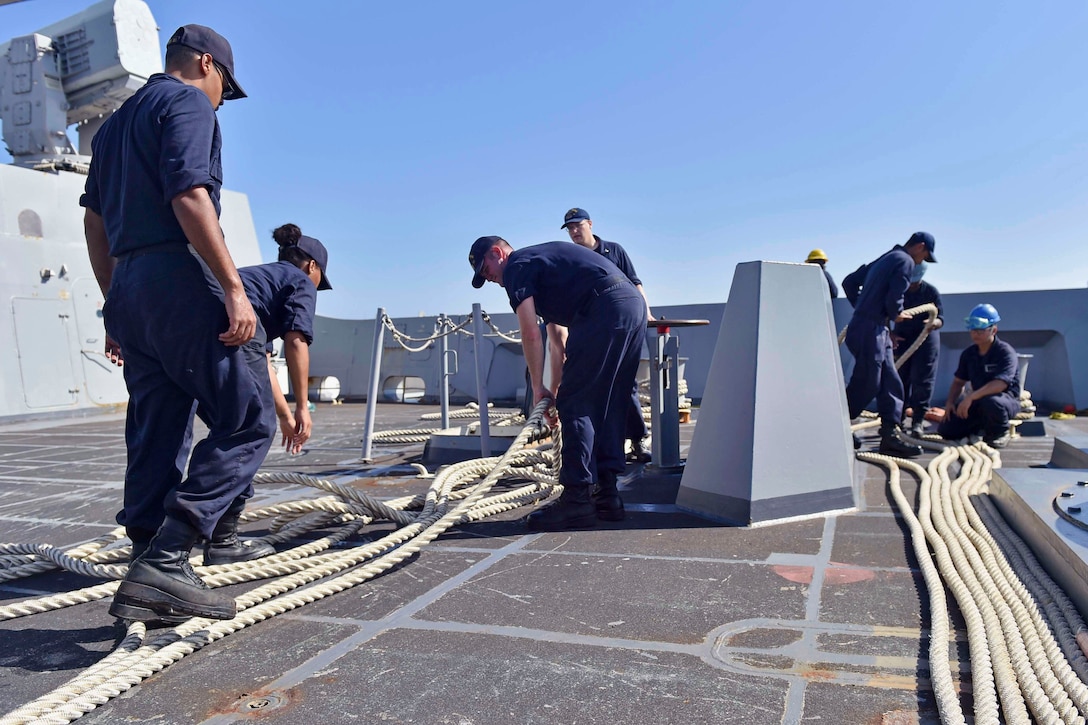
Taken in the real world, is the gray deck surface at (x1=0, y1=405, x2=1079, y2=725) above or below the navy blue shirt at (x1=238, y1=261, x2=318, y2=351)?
below

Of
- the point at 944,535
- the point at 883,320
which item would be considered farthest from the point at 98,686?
the point at 883,320

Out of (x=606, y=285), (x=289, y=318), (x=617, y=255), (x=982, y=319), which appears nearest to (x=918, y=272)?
(x=982, y=319)

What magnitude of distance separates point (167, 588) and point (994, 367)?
566cm

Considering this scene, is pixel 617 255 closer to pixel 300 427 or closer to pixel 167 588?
pixel 300 427

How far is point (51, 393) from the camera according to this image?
1003cm

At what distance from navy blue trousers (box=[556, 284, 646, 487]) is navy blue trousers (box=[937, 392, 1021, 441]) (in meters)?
3.59

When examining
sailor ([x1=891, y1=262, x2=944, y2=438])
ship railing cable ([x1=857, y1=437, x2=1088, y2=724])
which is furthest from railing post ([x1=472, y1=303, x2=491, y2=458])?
sailor ([x1=891, y1=262, x2=944, y2=438])

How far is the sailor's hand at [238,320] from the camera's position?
194 centimetres

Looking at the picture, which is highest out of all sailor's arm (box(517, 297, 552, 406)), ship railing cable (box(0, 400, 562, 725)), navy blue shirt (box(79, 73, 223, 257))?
navy blue shirt (box(79, 73, 223, 257))

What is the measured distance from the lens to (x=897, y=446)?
498 centimetres

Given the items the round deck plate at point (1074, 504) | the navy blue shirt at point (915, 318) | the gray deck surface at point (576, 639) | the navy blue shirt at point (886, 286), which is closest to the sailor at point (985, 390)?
the navy blue shirt at point (915, 318)

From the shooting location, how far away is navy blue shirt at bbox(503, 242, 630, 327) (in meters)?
Result: 3.20

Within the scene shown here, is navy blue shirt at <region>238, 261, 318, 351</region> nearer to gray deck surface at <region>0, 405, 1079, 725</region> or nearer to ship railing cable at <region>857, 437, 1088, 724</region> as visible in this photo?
gray deck surface at <region>0, 405, 1079, 725</region>

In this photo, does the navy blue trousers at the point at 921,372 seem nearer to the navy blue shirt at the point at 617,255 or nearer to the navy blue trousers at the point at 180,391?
the navy blue shirt at the point at 617,255
